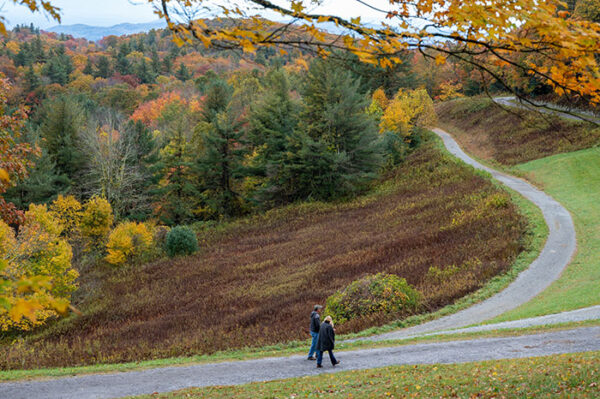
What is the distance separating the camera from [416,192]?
35062 mm

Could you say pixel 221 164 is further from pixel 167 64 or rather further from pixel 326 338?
pixel 167 64

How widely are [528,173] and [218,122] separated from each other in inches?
1057

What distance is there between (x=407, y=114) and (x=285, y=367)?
44.5 meters

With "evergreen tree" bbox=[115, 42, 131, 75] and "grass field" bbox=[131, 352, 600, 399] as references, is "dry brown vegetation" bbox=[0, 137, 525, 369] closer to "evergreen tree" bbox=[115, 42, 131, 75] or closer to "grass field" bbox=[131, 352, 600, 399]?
"grass field" bbox=[131, 352, 600, 399]

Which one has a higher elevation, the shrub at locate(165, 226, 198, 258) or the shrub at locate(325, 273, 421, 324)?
the shrub at locate(165, 226, 198, 258)

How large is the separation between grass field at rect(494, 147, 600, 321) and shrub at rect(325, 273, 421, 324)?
9.59 feet

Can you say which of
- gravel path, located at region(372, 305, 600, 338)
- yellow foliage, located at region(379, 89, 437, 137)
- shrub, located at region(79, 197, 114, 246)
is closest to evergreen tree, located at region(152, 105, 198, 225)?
shrub, located at region(79, 197, 114, 246)

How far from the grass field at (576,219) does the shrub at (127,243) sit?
25065mm

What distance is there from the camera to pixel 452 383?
7594 millimetres

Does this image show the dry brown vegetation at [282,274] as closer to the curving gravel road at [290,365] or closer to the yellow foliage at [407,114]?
the curving gravel road at [290,365]

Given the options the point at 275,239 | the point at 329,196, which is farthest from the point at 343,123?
the point at 275,239

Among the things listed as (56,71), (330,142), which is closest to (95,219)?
(330,142)

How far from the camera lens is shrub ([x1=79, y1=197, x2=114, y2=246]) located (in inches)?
1249

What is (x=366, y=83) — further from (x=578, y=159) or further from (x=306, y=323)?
(x=306, y=323)
